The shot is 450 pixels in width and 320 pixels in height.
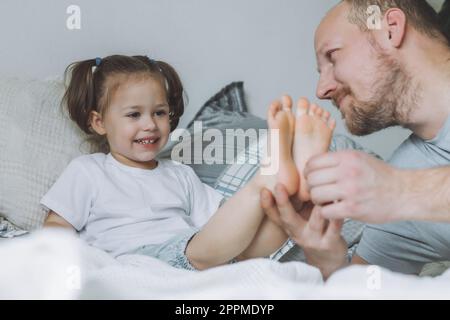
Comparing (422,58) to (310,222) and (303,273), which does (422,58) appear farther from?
(303,273)

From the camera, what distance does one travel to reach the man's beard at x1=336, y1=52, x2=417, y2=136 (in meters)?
1.14

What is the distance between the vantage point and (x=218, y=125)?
149cm

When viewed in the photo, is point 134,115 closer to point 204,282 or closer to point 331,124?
point 331,124

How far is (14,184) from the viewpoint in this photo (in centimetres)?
122

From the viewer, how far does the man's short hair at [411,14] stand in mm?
1146

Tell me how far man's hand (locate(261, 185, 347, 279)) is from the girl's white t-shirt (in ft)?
0.92

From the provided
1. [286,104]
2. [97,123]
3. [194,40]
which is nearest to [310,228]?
[286,104]

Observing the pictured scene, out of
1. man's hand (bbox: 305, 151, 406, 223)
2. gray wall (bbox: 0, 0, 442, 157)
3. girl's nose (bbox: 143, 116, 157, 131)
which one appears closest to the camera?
man's hand (bbox: 305, 151, 406, 223)

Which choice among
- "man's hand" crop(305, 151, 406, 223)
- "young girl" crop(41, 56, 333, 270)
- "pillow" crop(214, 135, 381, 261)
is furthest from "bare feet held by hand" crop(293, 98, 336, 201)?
"pillow" crop(214, 135, 381, 261)

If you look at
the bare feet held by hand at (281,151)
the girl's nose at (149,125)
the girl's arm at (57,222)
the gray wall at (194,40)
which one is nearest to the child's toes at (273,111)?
the bare feet held by hand at (281,151)

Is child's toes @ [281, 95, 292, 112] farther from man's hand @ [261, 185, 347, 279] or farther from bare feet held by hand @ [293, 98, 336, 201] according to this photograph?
man's hand @ [261, 185, 347, 279]

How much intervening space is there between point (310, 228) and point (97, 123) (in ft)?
1.96

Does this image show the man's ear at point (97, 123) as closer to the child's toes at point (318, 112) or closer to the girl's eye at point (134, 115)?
the girl's eye at point (134, 115)

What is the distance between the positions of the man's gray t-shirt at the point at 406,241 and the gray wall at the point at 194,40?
0.58 m
